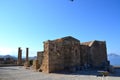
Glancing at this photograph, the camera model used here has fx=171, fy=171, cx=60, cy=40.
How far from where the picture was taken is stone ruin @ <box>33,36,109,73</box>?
21.5 meters

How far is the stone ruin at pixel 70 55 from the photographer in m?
21.5

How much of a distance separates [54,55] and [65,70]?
2.39 meters

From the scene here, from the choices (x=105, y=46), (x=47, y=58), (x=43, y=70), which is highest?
(x=105, y=46)

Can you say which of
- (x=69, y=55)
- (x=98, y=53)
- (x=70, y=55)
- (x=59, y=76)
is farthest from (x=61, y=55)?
(x=98, y=53)

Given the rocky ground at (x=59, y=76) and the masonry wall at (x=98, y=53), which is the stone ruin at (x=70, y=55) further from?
the rocky ground at (x=59, y=76)

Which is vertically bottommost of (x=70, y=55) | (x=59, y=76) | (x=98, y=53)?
(x=59, y=76)

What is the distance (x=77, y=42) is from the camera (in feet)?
79.7

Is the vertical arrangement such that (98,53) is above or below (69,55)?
above

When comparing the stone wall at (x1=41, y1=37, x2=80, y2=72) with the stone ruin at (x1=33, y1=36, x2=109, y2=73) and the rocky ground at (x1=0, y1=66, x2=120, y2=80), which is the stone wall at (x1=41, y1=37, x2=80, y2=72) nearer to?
the stone ruin at (x1=33, y1=36, x2=109, y2=73)

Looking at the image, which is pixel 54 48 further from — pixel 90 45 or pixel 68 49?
pixel 90 45

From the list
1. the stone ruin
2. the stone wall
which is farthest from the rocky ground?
the stone ruin

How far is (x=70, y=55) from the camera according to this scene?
23031mm

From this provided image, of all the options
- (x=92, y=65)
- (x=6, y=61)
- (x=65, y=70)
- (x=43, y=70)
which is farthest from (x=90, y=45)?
(x=6, y=61)

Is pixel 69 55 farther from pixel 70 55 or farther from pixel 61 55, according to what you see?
pixel 61 55
